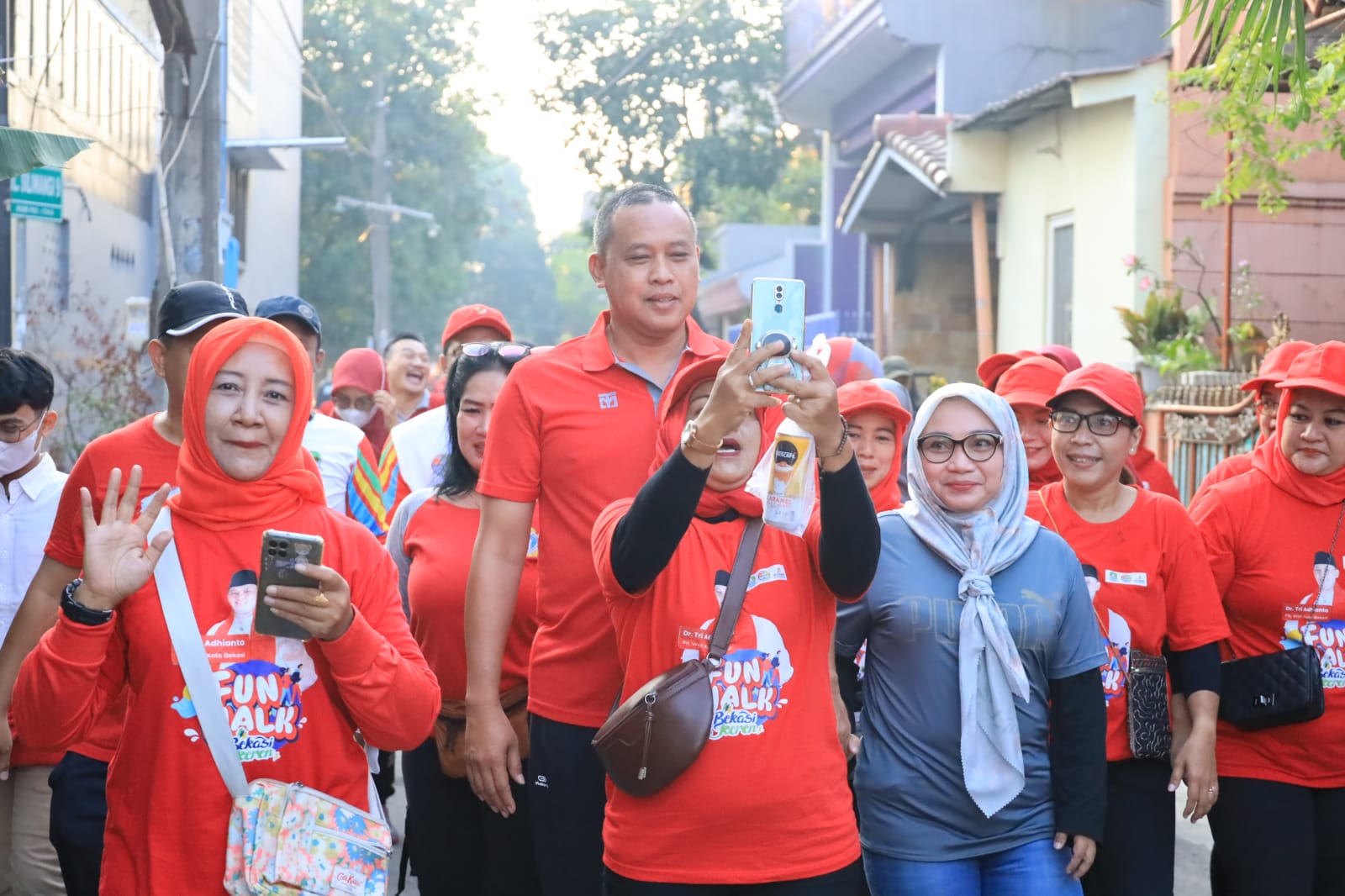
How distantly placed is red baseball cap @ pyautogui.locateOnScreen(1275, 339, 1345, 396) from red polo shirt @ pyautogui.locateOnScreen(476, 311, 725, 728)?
1910 millimetres

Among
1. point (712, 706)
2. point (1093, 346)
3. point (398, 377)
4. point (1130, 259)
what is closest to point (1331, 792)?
point (712, 706)

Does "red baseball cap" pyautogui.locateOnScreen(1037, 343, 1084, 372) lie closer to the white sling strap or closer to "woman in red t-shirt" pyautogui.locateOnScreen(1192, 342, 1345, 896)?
"woman in red t-shirt" pyautogui.locateOnScreen(1192, 342, 1345, 896)

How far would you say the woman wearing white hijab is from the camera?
12.8ft

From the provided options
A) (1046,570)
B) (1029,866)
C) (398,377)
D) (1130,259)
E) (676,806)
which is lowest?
(1029,866)

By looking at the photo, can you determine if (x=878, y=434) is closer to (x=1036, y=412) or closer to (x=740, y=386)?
(x=1036, y=412)

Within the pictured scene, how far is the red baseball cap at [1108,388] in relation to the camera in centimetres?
473

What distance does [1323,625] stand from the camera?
15.4 feet

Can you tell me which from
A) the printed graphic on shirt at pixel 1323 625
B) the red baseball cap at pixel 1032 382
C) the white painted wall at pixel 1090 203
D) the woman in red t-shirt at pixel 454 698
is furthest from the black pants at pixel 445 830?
the white painted wall at pixel 1090 203

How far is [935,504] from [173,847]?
2082mm

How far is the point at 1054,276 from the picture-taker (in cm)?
1557

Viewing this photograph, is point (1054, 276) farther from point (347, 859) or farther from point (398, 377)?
point (347, 859)

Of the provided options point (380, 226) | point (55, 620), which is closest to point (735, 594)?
point (55, 620)

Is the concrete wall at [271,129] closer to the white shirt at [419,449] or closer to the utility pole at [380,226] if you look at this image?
the utility pole at [380,226]

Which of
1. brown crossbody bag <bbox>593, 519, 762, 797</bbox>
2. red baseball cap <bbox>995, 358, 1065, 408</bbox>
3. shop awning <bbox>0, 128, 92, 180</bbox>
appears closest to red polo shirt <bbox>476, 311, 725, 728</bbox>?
brown crossbody bag <bbox>593, 519, 762, 797</bbox>
